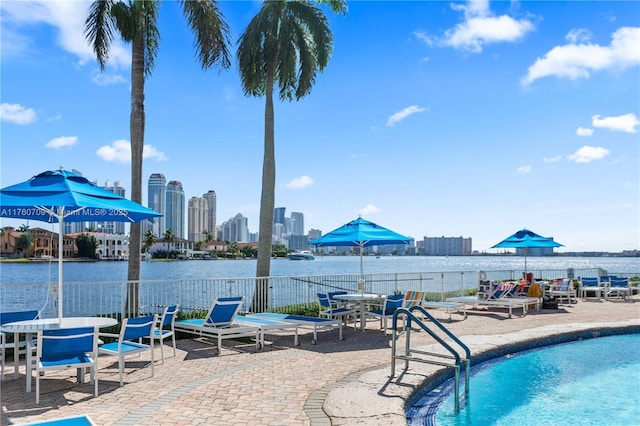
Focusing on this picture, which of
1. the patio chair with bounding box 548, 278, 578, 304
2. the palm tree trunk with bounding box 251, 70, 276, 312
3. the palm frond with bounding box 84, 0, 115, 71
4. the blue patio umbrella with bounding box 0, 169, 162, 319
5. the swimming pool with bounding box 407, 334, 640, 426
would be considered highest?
the palm frond with bounding box 84, 0, 115, 71

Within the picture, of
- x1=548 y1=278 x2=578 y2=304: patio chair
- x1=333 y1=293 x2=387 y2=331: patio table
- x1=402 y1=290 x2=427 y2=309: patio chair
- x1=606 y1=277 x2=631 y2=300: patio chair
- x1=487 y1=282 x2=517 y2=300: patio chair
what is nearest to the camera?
x1=333 y1=293 x2=387 y2=331: patio table

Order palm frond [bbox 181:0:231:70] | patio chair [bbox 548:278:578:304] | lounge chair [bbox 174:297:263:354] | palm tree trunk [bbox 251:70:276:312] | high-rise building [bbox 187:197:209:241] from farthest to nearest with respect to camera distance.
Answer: high-rise building [bbox 187:197:209:241], patio chair [bbox 548:278:578:304], palm tree trunk [bbox 251:70:276:312], palm frond [bbox 181:0:231:70], lounge chair [bbox 174:297:263:354]

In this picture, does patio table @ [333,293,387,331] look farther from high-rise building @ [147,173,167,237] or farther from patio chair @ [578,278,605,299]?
high-rise building @ [147,173,167,237]

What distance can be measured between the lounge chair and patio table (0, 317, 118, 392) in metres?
2.31

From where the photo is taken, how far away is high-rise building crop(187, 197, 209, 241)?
173 m

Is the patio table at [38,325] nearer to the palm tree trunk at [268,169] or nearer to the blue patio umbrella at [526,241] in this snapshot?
the palm tree trunk at [268,169]

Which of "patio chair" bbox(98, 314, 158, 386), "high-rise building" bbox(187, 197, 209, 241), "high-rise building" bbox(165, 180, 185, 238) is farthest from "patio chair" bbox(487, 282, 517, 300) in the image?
"high-rise building" bbox(187, 197, 209, 241)

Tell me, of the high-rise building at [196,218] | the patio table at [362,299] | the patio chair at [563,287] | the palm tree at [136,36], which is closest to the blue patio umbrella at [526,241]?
the patio chair at [563,287]

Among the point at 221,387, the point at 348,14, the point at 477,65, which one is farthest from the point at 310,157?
the point at 221,387

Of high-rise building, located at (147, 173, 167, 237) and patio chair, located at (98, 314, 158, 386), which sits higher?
high-rise building, located at (147, 173, 167, 237)

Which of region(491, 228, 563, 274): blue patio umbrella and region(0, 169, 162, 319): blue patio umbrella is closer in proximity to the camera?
region(0, 169, 162, 319): blue patio umbrella

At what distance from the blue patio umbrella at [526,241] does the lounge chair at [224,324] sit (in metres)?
11.3

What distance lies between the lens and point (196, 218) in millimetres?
176500

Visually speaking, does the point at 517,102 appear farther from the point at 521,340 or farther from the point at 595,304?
the point at 521,340
